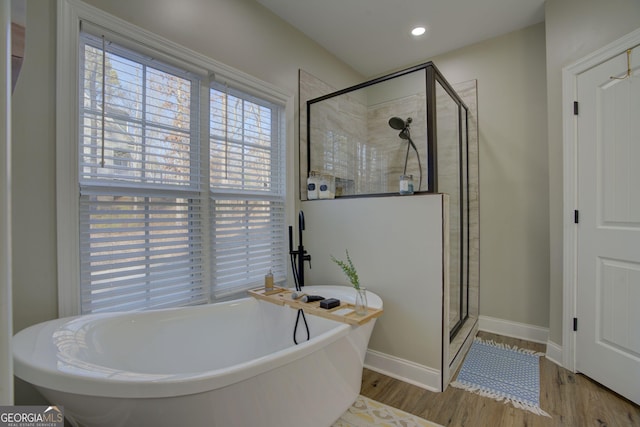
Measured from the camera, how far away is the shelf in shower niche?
1614 millimetres

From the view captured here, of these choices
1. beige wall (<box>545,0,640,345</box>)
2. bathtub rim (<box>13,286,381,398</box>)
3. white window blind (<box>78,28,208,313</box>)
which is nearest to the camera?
bathtub rim (<box>13,286,381,398</box>)

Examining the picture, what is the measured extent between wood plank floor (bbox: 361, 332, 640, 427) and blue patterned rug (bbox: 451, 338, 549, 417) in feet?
0.18

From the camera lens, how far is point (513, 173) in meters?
2.79

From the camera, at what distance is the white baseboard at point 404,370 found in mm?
1968

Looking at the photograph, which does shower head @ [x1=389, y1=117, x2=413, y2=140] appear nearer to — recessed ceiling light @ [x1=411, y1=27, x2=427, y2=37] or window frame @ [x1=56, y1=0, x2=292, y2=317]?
recessed ceiling light @ [x1=411, y1=27, x2=427, y2=37]

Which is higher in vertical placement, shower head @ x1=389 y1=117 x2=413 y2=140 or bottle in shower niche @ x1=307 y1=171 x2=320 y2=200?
shower head @ x1=389 y1=117 x2=413 y2=140

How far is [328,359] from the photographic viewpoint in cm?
142

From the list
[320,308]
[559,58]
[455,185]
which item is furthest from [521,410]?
[559,58]

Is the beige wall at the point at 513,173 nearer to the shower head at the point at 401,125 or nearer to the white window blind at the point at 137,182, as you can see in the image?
the shower head at the point at 401,125

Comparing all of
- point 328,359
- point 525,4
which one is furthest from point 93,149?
point 525,4

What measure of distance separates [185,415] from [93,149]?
4.61 feet

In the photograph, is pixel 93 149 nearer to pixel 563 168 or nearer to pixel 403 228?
pixel 403 228

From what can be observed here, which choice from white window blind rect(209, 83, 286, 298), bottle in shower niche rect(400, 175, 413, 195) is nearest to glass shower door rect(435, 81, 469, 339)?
bottle in shower niche rect(400, 175, 413, 195)

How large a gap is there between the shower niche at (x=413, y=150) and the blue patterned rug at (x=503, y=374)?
5.1 inches
